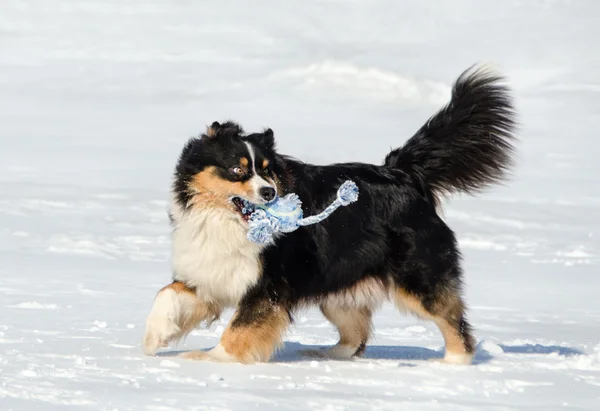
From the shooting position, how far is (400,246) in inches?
235

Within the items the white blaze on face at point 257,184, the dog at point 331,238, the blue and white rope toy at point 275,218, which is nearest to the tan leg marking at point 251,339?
the dog at point 331,238

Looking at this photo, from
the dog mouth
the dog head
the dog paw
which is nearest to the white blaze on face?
the dog head

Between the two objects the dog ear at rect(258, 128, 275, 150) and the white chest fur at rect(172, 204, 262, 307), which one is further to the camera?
the dog ear at rect(258, 128, 275, 150)

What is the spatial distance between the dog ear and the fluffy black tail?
0.95 meters

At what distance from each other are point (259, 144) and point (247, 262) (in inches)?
29.0

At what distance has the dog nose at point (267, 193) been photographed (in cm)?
539

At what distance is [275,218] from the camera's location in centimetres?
553

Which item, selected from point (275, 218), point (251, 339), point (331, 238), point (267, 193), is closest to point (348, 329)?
point (331, 238)

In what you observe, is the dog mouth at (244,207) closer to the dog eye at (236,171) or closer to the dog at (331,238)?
the dog at (331,238)

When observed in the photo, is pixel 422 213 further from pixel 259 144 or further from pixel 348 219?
pixel 259 144

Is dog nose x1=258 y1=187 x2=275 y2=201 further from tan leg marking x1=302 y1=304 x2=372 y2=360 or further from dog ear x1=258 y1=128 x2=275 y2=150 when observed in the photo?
tan leg marking x1=302 y1=304 x2=372 y2=360

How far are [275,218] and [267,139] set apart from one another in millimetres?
586

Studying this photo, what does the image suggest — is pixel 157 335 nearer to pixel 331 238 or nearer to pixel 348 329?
pixel 331 238

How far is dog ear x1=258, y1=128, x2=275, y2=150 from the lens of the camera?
229 inches
